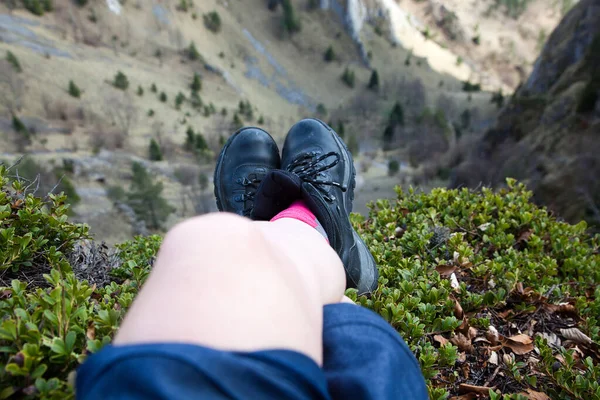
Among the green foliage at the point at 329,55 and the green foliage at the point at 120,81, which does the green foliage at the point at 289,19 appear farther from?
the green foliage at the point at 120,81

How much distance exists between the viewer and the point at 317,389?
0.55 m

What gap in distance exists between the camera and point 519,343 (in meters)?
1.15

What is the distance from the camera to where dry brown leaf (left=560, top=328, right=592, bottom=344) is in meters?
1.20

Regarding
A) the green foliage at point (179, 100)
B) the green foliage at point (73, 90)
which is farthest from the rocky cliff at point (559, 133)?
the green foliage at point (73, 90)

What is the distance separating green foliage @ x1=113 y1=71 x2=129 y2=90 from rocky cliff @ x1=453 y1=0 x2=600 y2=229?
20.2m

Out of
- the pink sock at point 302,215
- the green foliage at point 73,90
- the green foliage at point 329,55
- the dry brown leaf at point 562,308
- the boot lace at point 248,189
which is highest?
the green foliage at point 329,55

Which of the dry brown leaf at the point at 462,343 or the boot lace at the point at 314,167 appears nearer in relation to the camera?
the dry brown leaf at the point at 462,343

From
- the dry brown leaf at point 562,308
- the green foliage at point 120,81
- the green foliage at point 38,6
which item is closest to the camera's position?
the dry brown leaf at point 562,308

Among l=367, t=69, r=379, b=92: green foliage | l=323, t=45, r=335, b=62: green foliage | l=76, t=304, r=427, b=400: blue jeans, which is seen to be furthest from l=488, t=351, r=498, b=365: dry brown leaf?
l=323, t=45, r=335, b=62: green foliage

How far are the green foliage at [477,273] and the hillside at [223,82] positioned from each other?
1038 cm

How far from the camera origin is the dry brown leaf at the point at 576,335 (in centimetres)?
120

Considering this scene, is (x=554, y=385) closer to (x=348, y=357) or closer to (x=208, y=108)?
(x=348, y=357)

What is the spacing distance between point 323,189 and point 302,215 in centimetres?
33

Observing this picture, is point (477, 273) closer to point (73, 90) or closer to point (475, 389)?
point (475, 389)
